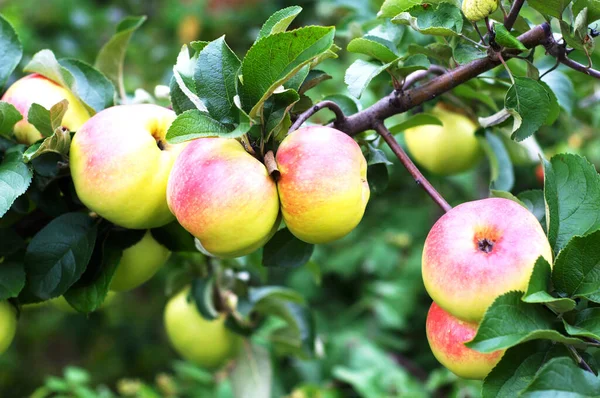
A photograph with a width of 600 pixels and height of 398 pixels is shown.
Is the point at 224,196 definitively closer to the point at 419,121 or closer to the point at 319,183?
the point at 319,183

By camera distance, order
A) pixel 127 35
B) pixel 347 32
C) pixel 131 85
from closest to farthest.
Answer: pixel 127 35 → pixel 347 32 → pixel 131 85

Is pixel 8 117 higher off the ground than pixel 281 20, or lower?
lower

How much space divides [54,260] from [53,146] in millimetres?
140

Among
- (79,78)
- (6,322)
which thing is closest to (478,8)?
(79,78)

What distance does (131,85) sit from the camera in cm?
195

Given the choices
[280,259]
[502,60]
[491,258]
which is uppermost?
[502,60]

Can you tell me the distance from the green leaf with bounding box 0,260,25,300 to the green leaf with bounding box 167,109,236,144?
28cm

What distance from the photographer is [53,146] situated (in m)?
0.67

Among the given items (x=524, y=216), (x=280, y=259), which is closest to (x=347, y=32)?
(x=280, y=259)

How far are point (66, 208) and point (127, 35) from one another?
0.92ft

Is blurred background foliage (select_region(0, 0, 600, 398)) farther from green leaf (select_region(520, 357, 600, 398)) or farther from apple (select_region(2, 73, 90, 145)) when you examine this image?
green leaf (select_region(520, 357, 600, 398))

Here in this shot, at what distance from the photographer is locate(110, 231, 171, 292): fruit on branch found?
2.59 feet

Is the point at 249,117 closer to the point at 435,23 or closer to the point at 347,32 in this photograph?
the point at 435,23

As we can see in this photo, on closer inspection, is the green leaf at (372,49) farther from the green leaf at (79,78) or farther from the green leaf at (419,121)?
the green leaf at (79,78)
